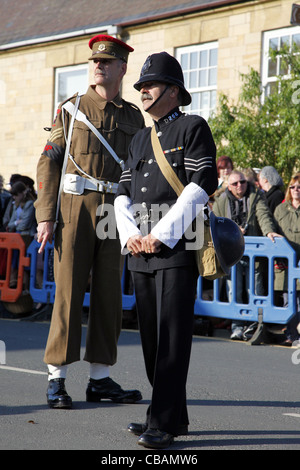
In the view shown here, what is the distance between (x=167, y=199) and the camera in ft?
16.0

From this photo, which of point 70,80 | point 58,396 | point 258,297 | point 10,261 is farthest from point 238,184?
point 70,80

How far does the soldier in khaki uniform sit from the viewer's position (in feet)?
19.1

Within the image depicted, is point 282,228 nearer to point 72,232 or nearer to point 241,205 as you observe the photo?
point 241,205

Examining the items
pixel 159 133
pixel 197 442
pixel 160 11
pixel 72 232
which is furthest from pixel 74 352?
pixel 160 11

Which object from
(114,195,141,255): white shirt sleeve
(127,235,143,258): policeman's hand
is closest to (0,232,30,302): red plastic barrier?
(114,195,141,255): white shirt sleeve

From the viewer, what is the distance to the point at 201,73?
2050 cm

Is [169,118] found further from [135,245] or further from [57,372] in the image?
[57,372]

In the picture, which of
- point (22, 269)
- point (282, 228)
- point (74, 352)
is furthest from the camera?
point (22, 269)

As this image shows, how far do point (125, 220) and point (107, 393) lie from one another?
158cm

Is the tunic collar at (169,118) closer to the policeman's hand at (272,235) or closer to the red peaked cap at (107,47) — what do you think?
the red peaked cap at (107,47)

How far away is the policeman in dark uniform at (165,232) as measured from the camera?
4688mm

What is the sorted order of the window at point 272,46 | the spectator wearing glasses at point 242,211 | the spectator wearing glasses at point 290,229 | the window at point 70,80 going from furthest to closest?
the window at point 70,80 → the window at point 272,46 → the spectator wearing glasses at point 242,211 → the spectator wearing glasses at point 290,229

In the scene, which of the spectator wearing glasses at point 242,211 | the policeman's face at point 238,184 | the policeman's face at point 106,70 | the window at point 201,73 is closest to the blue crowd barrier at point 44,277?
the spectator wearing glasses at point 242,211

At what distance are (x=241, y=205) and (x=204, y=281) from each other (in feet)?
3.69
